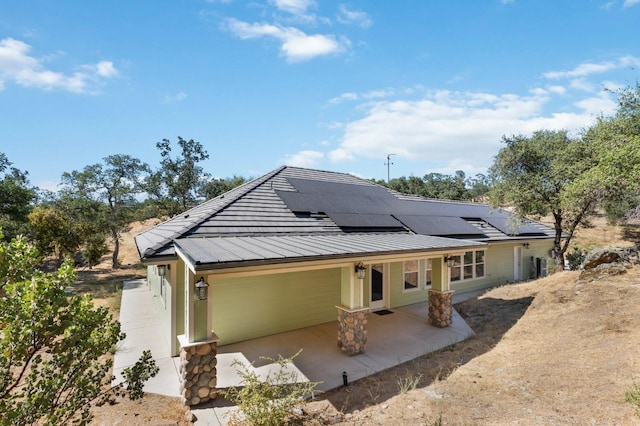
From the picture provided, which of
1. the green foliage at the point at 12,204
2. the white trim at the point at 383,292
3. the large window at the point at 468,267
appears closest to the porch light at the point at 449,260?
the white trim at the point at 383,292

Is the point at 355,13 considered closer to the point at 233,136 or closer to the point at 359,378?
the point at 233,136

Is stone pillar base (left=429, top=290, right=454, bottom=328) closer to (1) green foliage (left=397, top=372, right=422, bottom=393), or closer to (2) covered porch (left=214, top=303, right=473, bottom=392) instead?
(2) covered porch (left=214, top=303, right=473, bottom=392)

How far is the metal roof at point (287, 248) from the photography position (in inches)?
213

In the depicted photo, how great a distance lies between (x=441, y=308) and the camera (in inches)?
362

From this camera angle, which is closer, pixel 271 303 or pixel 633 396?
pixel 633 396

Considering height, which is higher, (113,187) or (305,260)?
(113,187)

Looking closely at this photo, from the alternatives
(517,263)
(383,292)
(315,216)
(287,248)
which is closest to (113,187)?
(315,216)

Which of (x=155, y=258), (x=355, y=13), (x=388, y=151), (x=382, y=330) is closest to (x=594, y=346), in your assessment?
(x=382, y=330)

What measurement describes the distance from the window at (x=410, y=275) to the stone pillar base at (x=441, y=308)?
2.49 meters

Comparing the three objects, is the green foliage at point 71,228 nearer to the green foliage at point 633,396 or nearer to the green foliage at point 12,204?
the green foliage at point 12,204

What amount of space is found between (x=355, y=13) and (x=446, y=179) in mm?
55842

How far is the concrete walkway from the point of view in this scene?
6.13 m

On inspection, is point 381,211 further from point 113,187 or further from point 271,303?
point 113,187

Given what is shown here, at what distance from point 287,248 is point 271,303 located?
8.94 ft
